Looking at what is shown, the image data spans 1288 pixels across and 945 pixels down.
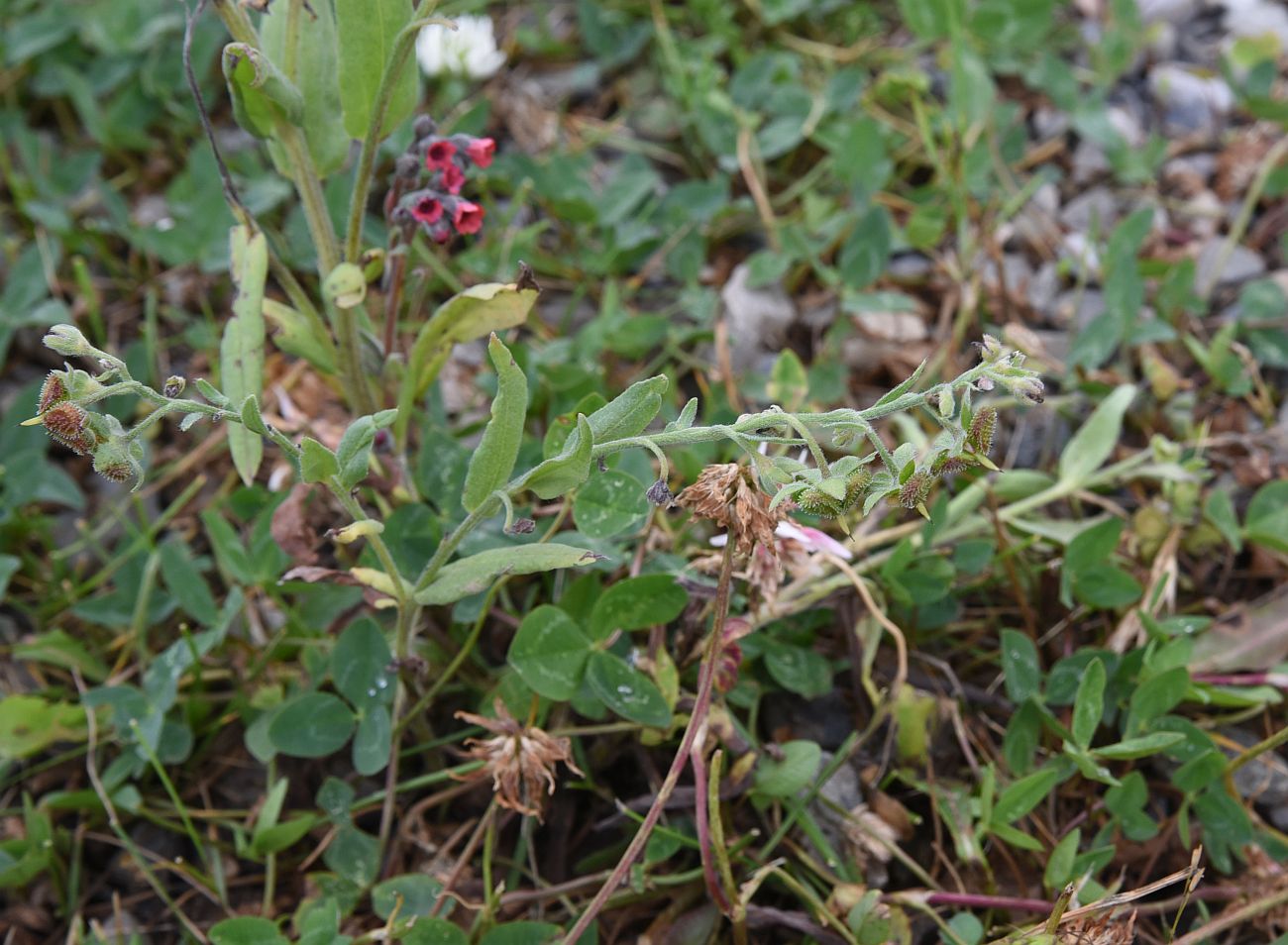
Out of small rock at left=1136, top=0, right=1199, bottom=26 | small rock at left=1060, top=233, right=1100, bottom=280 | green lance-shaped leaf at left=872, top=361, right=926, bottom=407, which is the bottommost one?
small rock at left=1060, top=233, right=1100, bottom=280

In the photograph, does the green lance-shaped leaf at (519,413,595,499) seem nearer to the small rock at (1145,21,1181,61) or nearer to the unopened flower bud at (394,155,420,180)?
the unopened flower bud at (394,155,420,180)

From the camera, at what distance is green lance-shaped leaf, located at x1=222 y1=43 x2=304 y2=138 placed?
152 centimetres

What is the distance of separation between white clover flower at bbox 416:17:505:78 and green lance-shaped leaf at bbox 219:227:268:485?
1.22 meters

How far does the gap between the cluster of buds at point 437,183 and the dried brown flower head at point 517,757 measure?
667mm

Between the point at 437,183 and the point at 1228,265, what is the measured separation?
1.74 metres

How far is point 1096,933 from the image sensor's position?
1.43 m

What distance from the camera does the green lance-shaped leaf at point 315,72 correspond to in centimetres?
170

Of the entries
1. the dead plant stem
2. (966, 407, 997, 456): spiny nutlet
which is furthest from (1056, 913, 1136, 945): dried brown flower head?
(966, 407, 997, 456): spiny nutlet

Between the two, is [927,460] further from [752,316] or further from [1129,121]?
[1129,121]

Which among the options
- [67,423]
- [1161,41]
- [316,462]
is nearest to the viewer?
[67,423]

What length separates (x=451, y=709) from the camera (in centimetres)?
186

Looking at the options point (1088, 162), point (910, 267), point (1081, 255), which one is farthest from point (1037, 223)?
point (910, 267)

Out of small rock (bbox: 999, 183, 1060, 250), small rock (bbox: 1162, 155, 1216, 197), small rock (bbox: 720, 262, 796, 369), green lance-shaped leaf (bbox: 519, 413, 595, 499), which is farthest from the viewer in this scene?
small rock (bbox: 1162, 155, 1216, 197)

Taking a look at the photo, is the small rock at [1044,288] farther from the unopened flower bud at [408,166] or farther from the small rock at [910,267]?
the unopened flower bud at [408,166]
